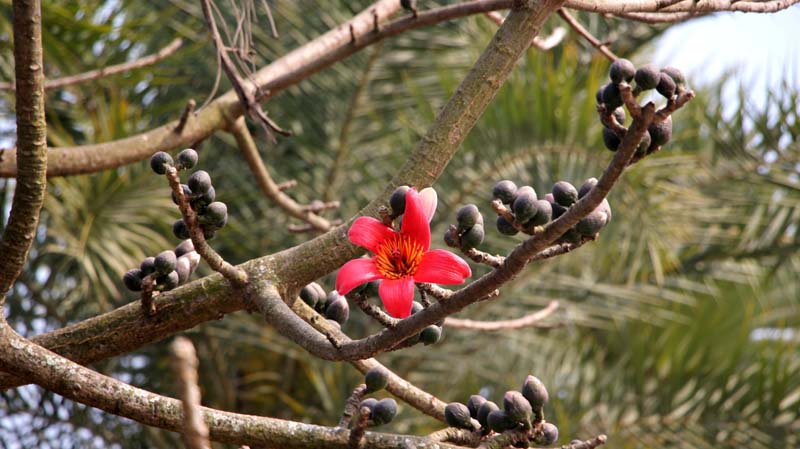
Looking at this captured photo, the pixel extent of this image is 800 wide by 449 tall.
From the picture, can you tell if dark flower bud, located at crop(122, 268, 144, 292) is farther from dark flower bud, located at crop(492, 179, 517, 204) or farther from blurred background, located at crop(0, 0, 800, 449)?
blurred background, located at crop(0, 0, 800, 449)

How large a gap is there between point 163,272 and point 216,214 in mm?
191

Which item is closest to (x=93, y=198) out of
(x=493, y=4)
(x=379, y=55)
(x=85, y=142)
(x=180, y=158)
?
(x=85, y=142)

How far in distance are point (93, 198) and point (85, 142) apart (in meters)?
0.55

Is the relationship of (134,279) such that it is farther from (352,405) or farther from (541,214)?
(541,214)

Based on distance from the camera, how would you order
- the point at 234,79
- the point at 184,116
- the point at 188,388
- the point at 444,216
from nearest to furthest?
the point at 188,388 → the point at 234,79 → the point at 184,116 → the point at 444,216

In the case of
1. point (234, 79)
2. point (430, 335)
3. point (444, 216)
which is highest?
point (444, 216)

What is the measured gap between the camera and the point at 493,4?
6.98 ft

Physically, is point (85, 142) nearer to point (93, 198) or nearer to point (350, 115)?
point (93, 198)

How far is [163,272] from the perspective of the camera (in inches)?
59.7

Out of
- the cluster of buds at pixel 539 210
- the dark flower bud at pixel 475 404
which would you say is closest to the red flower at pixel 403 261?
the cluster of buds at pixel 539 210

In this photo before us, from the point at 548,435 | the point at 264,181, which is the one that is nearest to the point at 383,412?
the point at 548,435

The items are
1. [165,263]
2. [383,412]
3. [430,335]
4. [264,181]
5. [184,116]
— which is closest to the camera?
[383,412]

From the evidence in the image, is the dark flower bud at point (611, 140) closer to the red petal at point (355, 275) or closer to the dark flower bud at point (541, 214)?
the dark flower bud at point (541, 214)

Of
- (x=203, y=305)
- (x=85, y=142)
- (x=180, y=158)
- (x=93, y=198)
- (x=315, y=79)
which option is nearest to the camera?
(x=180, y=158)
